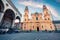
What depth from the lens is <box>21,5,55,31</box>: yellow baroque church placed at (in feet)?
159

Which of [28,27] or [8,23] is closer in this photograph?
[8,23]

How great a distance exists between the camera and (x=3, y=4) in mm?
26375

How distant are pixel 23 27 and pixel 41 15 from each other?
11.2 metres

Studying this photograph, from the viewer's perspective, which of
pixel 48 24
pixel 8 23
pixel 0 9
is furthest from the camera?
pixel 48 24

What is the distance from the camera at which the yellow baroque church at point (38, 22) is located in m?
48.5

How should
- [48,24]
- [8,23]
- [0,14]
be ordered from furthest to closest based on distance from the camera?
[48,24] → [8,23] → [0,14]

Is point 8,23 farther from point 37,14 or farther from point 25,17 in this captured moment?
point 37,14

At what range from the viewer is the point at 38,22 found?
1978 inches

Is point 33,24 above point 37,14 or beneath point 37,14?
beneath

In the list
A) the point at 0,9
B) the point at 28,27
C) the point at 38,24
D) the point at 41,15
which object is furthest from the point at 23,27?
the point at 0,9

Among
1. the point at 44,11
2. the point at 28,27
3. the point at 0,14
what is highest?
the point at 44,11

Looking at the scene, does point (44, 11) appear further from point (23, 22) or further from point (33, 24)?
point (23, 22)

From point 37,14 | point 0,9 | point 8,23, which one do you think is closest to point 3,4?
point 0,9

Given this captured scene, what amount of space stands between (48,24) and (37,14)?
8.02 metres
